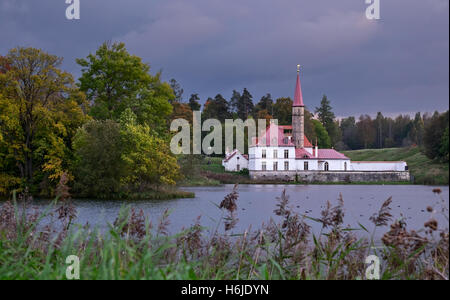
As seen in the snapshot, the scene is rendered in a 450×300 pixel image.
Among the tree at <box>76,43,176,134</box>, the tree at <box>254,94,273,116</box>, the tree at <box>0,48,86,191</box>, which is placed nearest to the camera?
the tree at <box>0,48,86,191</box>

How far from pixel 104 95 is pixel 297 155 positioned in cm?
2245

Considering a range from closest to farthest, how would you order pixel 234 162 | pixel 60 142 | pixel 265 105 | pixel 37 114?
pixel 60 142, pixel 37 114, pixel 234 162, pixel 265 105

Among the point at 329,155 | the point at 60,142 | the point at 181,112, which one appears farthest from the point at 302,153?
the point at 60,142

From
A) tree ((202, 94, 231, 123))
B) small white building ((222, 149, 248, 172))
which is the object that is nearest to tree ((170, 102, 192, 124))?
tree ((202, 94, 231, 123))

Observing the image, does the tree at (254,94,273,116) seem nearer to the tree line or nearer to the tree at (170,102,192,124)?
the tree at (170,102,192,124)

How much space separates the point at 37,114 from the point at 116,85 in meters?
5.28

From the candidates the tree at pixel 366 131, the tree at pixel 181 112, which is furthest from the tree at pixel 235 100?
Answer: the tree at pixel 366 131

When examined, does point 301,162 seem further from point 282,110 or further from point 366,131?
point 366,131

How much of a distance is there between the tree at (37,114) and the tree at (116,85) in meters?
2.07

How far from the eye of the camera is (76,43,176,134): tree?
19594mm

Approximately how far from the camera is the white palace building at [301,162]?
3512 centimetres

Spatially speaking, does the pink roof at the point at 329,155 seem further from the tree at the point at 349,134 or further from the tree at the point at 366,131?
the tree at the point at 366,131

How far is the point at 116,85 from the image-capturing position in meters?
20.5

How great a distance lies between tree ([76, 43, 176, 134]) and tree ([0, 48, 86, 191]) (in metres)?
2.07
